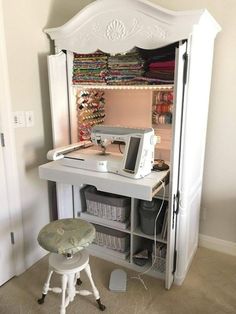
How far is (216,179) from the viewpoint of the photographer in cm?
218

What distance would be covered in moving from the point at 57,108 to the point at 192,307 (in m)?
1.63

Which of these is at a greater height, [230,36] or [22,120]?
[230,36]

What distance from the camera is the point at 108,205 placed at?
2055mm

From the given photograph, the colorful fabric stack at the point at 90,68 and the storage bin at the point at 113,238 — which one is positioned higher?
the colorful fabric stack at the point at 90,68

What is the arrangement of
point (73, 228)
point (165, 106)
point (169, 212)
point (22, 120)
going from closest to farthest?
point (73, 228), point (169, 212), point (22, 120), point (165, 106)

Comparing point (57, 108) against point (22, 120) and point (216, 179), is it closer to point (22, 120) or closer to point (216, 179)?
point (22, 120)

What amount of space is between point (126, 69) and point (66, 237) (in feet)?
3.79

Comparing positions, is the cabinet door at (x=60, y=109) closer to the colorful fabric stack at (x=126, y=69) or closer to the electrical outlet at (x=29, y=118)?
the electrical outlet at (x=29, y=118)

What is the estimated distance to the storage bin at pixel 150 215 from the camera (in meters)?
1.88

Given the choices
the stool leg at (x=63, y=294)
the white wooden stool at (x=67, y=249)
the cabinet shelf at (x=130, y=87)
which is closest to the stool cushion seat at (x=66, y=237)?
the white wooden stool at (x=67, y=249)

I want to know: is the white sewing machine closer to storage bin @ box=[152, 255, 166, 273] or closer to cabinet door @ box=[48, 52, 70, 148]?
cabinet door @ box=[48, 52, 70, 148]

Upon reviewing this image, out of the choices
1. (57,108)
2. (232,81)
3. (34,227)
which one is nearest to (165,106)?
(232,81)

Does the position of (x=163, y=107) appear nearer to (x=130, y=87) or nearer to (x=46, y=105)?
(x=130, y=87)

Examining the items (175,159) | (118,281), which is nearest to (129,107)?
(175,159)
